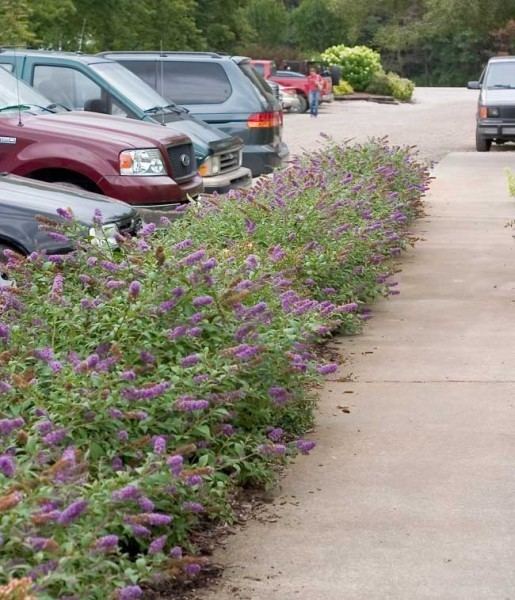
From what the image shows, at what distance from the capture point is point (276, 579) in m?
4.77

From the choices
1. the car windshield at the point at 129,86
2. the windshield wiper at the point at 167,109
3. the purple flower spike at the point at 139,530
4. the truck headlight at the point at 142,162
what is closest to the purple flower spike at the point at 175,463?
the purple flower spike at the point at 139,530

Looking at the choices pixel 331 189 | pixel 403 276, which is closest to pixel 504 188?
pixel 403 276

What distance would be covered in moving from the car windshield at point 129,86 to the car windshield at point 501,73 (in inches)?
560

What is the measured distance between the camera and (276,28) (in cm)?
7850

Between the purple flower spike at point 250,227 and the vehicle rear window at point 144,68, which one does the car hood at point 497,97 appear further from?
the purple flower spike at point 250,227

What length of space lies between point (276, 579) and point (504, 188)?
15.2 metres

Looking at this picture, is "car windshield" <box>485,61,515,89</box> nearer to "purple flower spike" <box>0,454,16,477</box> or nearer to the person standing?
the person standing

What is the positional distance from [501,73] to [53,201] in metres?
21.3

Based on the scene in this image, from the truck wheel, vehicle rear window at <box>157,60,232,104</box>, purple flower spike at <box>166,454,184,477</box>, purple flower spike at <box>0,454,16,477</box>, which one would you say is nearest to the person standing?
the truck wheel

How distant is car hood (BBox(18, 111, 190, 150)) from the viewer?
11.4 meters

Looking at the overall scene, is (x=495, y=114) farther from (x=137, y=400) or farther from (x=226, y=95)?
(x=137, y=400)

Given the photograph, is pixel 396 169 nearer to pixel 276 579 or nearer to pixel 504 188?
pixel 504 188

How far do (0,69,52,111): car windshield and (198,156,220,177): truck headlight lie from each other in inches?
82.2

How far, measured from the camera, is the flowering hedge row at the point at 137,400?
3844 millimetres
